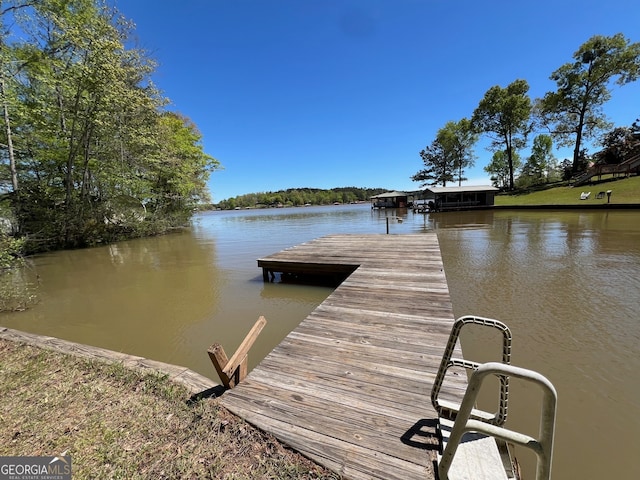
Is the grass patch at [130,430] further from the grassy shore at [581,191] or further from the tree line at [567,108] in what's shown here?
the tree line at [567,108]

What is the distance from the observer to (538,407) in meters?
2.75

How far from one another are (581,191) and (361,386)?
34.8 meters

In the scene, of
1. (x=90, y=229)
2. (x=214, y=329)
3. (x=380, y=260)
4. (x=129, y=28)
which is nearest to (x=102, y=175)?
(x=90, y=229)

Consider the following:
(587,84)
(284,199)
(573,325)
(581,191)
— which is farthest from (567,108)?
(284,199)

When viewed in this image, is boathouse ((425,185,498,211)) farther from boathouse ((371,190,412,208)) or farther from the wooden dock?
the wooden dock

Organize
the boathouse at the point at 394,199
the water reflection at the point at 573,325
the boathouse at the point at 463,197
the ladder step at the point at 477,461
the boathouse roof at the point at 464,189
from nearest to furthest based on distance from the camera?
the ladder step at the point at 477,461
the water reflection at the point at 573,325
the boathouse roof at the point at 464,189
the boathouse at the point at 463,197
the boathouse at the point at 394,199

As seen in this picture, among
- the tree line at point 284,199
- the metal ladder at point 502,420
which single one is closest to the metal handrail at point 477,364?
the metal ladder at point 502,420

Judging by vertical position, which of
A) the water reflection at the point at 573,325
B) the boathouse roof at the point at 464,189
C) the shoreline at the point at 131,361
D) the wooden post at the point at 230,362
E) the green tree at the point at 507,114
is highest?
the green tree at the point at 507,114

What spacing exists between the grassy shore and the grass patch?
27682 millimetres

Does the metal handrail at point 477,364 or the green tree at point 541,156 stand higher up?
the green tree at point 541,156

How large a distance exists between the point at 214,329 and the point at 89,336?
2.18 meters

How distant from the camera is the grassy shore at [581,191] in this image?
21.0m

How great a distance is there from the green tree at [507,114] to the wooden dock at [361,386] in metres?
41.1

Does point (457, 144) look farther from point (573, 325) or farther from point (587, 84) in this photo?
point (573, 325)
